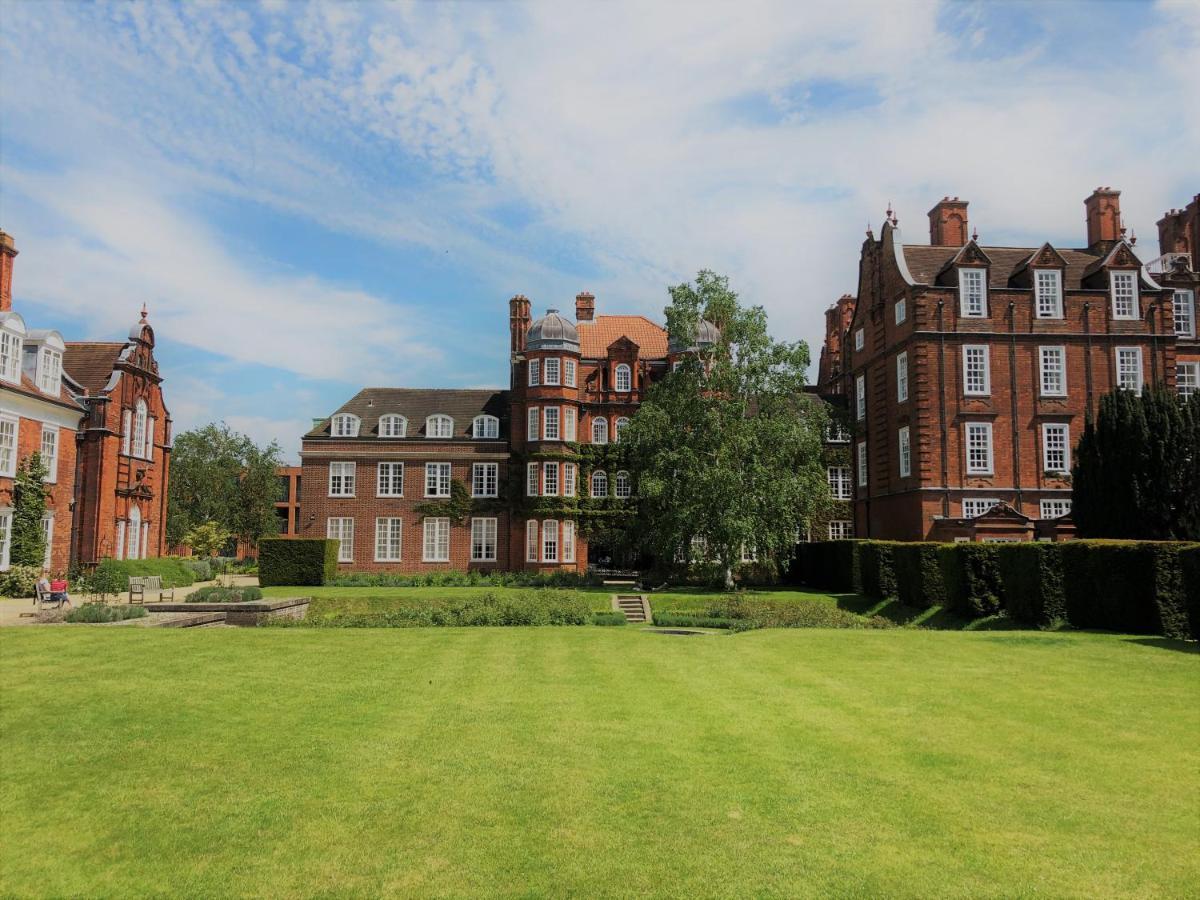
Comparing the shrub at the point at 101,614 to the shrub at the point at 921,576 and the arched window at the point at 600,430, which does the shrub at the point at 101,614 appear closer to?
the shrub at the point at 921,576

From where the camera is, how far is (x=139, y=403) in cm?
4166

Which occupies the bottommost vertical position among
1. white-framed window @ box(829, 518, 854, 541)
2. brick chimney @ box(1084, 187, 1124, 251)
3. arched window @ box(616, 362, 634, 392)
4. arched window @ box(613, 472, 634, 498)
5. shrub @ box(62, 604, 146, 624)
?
shrub @ box(62, 604, 146, 624)

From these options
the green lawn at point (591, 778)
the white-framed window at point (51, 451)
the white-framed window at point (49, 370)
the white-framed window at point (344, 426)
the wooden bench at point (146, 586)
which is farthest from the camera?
the white-framed window at point (344, 426)

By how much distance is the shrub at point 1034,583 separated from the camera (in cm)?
2345

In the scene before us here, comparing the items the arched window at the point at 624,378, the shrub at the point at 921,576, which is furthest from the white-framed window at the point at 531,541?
the shrub at the point at 921,576

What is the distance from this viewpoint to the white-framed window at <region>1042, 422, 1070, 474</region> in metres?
39.1

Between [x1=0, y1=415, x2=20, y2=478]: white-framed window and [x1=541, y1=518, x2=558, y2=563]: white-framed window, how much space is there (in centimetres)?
2458

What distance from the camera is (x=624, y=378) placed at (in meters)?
51.4

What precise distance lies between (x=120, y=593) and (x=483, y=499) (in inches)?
778

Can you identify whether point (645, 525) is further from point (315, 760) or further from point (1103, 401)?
point (315, 760)

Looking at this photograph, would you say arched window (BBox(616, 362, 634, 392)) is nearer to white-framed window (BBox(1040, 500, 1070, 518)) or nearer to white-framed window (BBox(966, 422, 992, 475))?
white-framed window (BBox(966, 422, 992, 475))

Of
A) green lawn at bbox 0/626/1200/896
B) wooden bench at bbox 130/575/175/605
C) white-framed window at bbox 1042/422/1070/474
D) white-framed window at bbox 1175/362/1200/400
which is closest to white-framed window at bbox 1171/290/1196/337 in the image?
white-framed window at bbox 1175/362/1200/400

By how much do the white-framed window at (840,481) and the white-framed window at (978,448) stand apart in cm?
1179

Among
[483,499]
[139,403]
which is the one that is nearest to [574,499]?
[483,499]
